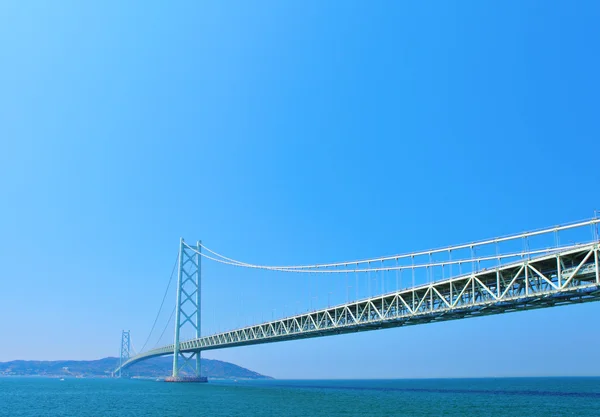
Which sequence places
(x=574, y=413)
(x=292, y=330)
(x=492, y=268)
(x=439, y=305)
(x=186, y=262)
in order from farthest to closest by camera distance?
1. (x=186, y=262)
2. (x=292, y=330)
3. (x=439, y=305)
4. (x=574, y=413)
5. (x=492, y=268)

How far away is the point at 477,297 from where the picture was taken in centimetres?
3775

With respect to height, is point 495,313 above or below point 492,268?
below

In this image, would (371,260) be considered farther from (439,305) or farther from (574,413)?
(574,413)

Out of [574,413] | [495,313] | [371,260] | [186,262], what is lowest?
[574,413]

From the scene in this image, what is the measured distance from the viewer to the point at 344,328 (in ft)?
163

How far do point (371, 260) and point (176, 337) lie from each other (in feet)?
170

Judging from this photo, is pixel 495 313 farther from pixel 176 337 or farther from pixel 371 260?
pixel 176 337

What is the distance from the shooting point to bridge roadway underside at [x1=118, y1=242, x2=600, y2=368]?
28250mm

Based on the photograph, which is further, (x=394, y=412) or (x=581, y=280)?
(x=394, y=412)

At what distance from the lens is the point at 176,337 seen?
89938 millimetres

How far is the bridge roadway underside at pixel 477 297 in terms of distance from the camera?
28.2 meters

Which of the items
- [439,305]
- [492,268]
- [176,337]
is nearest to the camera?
[492,268]

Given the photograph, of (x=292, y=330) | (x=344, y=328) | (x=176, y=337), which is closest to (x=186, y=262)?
→ (x=176, y=337)

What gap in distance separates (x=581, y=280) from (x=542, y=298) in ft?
7.00
